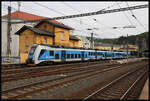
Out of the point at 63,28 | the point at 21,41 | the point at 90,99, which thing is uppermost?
the point at 63,28

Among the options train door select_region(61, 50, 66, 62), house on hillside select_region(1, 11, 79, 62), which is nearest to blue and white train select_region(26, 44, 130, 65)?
train door select_region(61, 50, 66, 62)

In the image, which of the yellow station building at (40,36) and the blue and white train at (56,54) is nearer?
the blue and white train at (56,54)

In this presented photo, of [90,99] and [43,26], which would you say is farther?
[43,26]

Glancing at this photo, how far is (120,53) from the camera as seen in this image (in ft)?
170

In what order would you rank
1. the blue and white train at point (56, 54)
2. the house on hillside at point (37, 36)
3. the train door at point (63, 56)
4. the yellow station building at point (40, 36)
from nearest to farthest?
1. the blue and white train at point (56, 54)
2. the train door at point (63, 56)
3. the yellow station building at point (40, 36)
4. the house on hillside at point (37, 36)

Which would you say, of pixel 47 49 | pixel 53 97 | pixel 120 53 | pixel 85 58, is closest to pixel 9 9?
pixel 47 49

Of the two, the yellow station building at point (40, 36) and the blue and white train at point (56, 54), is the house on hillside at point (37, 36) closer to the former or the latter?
the yellow station building at point (40, 36)

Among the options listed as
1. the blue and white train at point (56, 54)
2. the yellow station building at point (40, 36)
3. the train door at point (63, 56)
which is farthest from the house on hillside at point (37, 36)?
the train door at point (63, 56)

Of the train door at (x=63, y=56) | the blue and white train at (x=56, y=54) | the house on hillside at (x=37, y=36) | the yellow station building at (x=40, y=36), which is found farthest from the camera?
the house on hillside at (x=37, y=36)

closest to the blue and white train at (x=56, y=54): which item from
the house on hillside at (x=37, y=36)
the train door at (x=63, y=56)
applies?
the train door at (x=63, y=56)

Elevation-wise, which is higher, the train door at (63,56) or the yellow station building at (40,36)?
the yellow station building at (40,36)

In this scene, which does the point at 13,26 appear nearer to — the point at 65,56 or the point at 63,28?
the point at 63,28

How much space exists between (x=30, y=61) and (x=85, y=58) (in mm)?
13162

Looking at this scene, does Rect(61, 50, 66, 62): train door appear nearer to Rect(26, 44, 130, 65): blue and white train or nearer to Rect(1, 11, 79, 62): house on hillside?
Rect(26, 44, 130, 65): blue and white train
